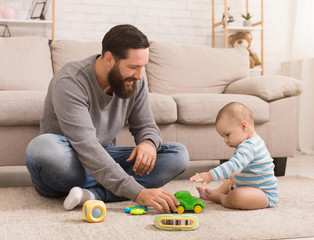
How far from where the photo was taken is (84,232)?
4.12 feet

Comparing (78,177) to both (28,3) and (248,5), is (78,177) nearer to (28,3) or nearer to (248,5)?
(28,3)

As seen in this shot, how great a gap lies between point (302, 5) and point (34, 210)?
11.0 feet

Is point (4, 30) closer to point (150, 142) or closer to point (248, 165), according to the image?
point (150, 142)

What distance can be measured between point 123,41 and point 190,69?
158 centimetres

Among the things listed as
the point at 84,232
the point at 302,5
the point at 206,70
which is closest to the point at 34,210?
the point at 84,232

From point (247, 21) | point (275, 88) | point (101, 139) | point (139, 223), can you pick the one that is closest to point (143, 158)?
point (101, 139)

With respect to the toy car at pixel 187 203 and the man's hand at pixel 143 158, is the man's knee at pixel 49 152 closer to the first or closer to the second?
the man's hand at pixel 143 158

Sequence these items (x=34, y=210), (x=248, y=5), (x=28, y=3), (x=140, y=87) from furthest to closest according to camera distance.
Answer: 1. (x=248, y=5)
2. (x=28, y=3)
3. (x=140, y=87)
4. (x=34, y=210)

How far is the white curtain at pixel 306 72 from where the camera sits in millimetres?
3893

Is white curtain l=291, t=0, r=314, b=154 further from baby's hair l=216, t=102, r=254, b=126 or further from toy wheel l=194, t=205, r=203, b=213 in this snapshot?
toy wheel l=194, t=205, r=203, b=213

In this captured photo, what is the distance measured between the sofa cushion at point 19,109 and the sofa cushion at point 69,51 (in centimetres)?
79

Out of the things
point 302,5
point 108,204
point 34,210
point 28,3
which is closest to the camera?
point 34,210

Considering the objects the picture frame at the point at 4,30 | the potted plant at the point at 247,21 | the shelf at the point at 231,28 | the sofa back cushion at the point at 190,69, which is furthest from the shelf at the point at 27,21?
the potted plant at the point at 247,21

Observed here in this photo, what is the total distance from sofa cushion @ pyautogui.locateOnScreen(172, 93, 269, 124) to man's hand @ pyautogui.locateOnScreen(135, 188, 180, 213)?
1.03m
